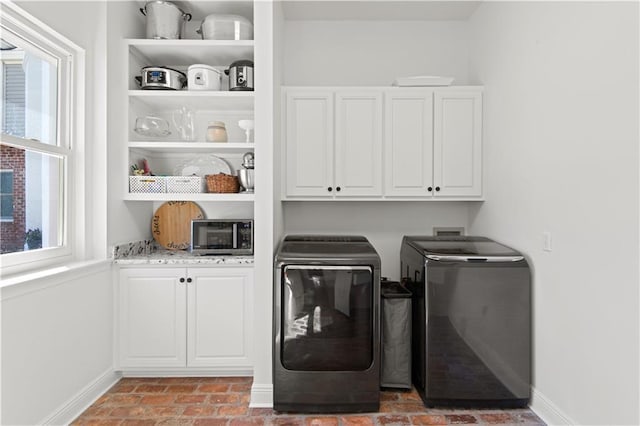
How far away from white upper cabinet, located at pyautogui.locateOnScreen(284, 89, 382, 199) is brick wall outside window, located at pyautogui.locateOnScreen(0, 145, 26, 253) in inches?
61.1

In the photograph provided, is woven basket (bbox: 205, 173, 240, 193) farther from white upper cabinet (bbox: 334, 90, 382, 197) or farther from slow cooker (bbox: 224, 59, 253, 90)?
white upper cabinet (bbox: 334, 90, 382, 197)

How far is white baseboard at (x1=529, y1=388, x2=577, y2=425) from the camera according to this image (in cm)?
198

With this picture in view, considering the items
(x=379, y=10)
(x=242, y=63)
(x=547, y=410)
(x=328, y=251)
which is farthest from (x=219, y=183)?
(x=547, y=410)

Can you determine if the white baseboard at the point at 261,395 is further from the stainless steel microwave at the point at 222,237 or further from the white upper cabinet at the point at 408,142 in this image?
the white upper cabinet at the point at 408,142

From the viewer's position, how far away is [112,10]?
2484mm

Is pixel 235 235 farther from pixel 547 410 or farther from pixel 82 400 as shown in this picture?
pixel 547 410

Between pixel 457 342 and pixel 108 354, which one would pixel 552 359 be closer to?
pixel 457 342

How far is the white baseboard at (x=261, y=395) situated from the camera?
2.26 m

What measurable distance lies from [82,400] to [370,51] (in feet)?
10.3

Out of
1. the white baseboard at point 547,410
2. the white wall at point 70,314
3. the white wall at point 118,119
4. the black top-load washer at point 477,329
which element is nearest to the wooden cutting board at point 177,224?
the white wall at point 118,119

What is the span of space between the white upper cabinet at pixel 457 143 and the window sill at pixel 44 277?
2352mm

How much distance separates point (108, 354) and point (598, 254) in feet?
9.32

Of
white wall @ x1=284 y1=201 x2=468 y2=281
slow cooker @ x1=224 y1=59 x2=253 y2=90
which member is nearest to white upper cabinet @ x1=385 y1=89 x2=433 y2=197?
white wall @ x1=284 y1=201 x2=468 y2=281

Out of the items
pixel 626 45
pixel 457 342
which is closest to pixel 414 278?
pixel 457 342
